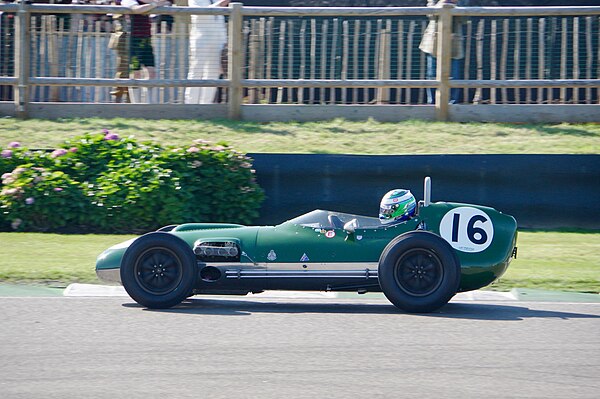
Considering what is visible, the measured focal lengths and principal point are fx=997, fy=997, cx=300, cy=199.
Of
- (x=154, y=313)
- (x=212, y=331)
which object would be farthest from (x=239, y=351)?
(x=154, y=313)

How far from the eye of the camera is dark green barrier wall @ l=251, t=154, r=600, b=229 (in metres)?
11.5

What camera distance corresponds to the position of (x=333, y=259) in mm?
7605

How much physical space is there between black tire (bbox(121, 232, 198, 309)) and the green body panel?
181 mm

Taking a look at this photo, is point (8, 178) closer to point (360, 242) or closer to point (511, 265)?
point (360, 242)

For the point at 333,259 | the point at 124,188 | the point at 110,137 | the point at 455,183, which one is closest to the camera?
the point at 333,259

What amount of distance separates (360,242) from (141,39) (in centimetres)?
733

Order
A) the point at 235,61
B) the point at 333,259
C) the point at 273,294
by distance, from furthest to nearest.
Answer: the point at 235,61, the point at 273,294, the point at 333,259

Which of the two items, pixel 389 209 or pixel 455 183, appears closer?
pixel 389 209

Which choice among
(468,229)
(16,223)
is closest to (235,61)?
(16,223)

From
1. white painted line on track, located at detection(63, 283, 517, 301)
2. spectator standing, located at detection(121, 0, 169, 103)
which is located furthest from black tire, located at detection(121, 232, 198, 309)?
spectator standing, located at detection(121, 0, 169, 103)

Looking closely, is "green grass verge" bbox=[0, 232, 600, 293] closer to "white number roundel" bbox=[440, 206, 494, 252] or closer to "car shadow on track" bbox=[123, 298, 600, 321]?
"car shadow on track" bbox=[123, 298, 600, 321]

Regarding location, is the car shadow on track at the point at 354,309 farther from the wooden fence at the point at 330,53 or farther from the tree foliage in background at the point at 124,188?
the wooden fence at the point at 330,53

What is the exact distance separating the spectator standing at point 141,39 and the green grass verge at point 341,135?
29.7 inches

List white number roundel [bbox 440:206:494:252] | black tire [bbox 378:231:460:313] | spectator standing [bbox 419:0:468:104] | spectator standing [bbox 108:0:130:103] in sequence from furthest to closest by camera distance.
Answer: spectator standing [bbox 108:0:130:103] → spectator standing [bbox 419:0:468:104] → white number roundel [bbox 440:206:494:252] → black tire [bbox 378:231:460:313]
